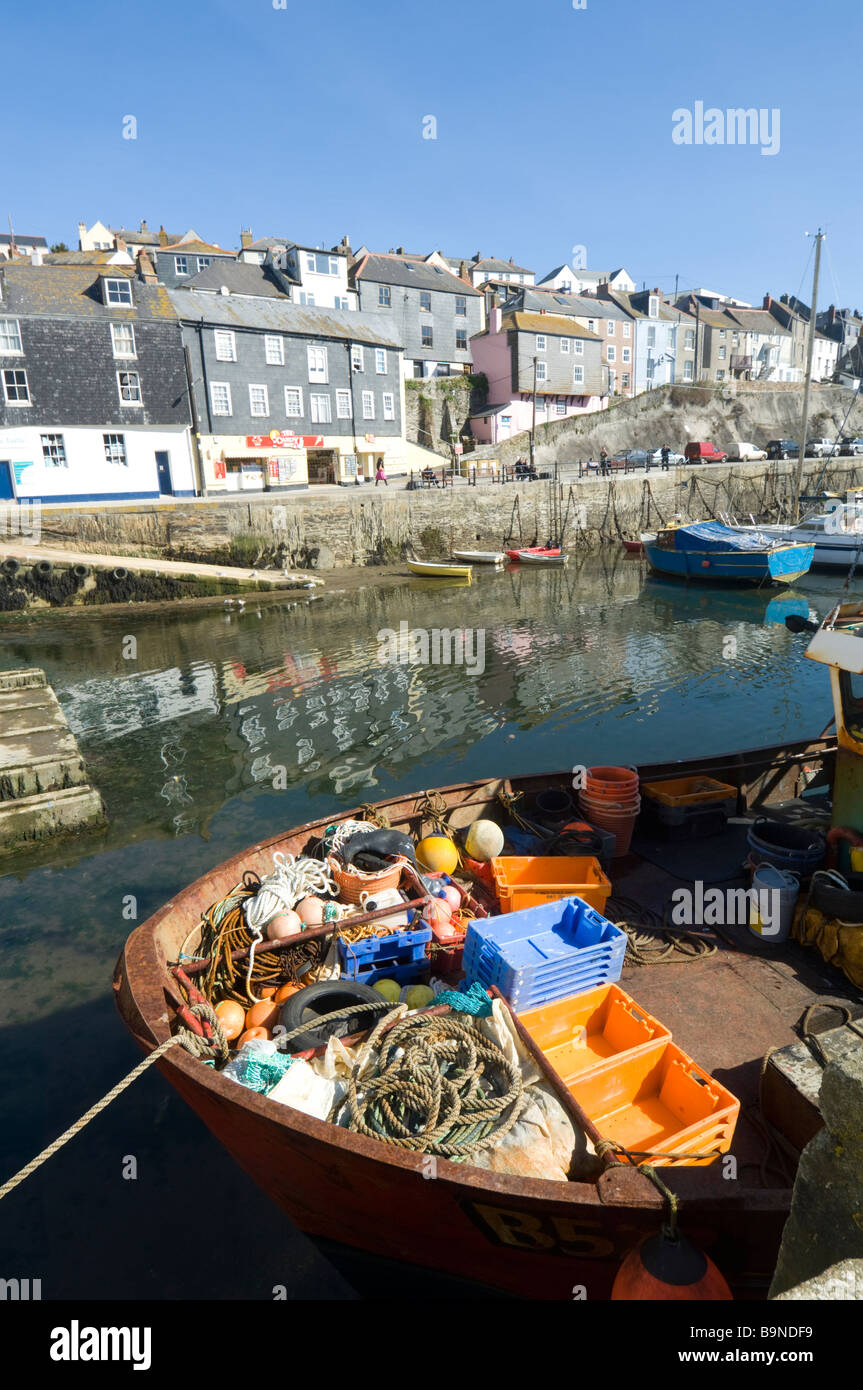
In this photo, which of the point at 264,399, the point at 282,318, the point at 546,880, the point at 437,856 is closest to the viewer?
the point at 546,880

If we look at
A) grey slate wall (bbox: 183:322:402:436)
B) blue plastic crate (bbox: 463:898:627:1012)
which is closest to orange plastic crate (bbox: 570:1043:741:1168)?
blue plastic crate (bbox: 463:898:627:1012)

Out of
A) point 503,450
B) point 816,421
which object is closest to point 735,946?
point 503,450

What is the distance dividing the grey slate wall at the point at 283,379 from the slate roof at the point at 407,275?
1224 cm

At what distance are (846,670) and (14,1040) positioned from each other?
9596mm

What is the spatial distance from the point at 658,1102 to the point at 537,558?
124 feet

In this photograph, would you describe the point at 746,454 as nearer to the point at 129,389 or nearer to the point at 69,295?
the point at 129,389

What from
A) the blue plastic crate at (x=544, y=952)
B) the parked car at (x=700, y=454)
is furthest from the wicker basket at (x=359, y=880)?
the parked car at (x=700, y=454)

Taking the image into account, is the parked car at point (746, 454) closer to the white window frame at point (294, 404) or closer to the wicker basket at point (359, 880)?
the white window frame at point (294, 404)

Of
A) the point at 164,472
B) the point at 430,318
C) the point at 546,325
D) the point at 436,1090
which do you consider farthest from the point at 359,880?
the point at 546,325

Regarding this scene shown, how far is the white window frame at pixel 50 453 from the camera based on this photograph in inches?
1374

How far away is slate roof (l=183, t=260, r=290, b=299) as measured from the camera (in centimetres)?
4334

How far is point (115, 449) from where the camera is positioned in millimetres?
36781

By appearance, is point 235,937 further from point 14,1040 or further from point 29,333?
point 29,333

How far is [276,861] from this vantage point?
767 cm
